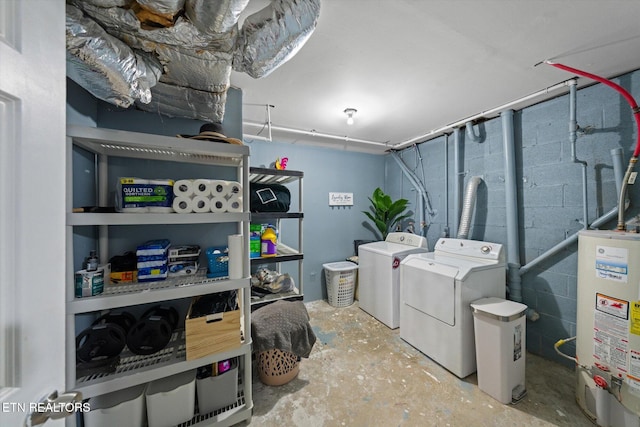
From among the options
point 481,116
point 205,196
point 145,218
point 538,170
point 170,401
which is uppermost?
point 481,116

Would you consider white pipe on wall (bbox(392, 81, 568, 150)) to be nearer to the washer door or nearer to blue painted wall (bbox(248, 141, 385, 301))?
blue painted wall (bbox(248, 141, 385, 301))

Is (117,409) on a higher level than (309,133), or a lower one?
lower

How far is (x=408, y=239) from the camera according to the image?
284 cm

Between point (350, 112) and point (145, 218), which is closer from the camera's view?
point (145, 218)

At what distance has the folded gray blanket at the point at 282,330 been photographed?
1.60 meters

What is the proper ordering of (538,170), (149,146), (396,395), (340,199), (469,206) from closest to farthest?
(149,146) < (396,395) < (538,170) < (469,206) < (340,199)

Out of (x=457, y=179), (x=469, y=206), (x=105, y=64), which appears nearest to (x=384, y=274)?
(x=469, y=206)

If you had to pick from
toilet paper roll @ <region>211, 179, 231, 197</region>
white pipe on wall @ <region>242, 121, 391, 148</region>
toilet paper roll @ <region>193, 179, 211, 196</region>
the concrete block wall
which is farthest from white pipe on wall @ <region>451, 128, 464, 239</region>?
toilet paper roll @ <region>193, 179, 211, 196</region>

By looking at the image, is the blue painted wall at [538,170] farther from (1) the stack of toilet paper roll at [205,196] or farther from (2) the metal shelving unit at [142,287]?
(1) the stack of toilet paper roll at [205,196]

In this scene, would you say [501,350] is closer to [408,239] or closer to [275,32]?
[408,239]

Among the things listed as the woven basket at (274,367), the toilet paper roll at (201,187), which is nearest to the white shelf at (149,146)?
the toilet paper roll at (201,187)

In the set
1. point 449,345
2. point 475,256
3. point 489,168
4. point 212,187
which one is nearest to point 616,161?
point 489,168

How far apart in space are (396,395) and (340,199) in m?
2.38

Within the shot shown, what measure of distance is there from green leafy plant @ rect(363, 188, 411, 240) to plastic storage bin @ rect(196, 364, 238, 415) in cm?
253
